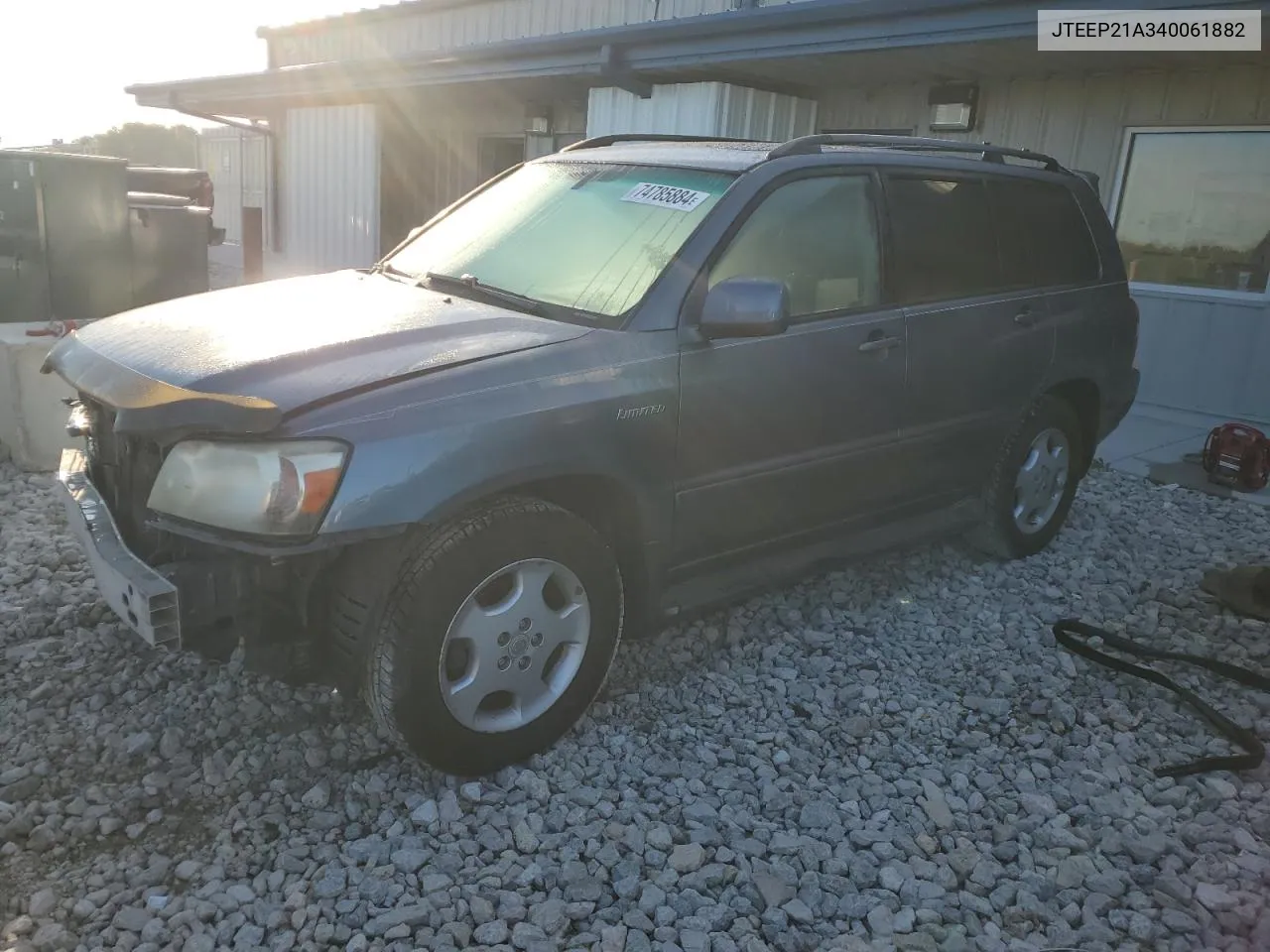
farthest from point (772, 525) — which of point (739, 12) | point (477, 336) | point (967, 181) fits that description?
point (739, 12)

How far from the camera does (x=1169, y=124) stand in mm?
7629

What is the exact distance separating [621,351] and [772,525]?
0.98 metres

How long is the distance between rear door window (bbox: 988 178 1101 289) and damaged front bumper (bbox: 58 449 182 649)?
368cm

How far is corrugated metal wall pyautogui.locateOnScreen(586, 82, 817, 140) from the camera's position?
30.3 feet

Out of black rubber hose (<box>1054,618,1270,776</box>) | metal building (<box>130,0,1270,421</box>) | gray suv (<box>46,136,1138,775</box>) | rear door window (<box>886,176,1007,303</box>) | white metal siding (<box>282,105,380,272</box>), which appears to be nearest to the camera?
gray suv (<box>46,136,1138,775</box>)

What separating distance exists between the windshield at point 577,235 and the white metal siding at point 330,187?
10.8 metres

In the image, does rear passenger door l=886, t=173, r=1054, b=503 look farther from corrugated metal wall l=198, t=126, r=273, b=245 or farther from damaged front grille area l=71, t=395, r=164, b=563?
corrugated metal wall l=198, t=126, r=273, b=245

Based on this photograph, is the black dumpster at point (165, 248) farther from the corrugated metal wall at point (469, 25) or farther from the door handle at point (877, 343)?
the door handle at point (877, 343)

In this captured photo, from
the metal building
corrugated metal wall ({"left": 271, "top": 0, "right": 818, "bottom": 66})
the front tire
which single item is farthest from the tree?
the front tire

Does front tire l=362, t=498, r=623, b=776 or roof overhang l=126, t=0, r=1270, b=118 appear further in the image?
roof overhang l=126, t=0, r=1270, b=118

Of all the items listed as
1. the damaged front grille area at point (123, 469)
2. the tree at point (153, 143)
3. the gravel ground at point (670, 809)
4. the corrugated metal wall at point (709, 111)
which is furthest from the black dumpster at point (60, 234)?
the tree at point (153, 143)

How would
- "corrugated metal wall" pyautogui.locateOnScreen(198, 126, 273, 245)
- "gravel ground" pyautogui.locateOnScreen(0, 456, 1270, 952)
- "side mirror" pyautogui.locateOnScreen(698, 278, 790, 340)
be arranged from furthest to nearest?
"corrugated metal wall" pyautogui.locateOnScreen(198, 126, 273, 245)
"side mirror" pyautogui.locateOnScreen(698, 278, 790, 340)
"gravel ground" pyautogui.locateOnScreen(0, 456, 1270, 952)

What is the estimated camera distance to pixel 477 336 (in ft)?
9.55

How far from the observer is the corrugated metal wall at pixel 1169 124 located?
7.43 meters
